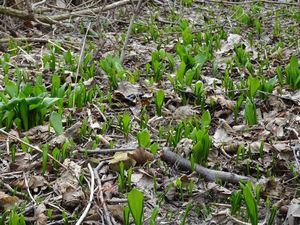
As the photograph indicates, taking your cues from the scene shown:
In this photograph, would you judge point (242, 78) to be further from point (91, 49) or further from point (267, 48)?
point (91, 49)

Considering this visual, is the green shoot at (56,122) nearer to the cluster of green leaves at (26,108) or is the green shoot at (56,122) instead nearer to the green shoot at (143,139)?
the cluster of green leaves at (26,108)

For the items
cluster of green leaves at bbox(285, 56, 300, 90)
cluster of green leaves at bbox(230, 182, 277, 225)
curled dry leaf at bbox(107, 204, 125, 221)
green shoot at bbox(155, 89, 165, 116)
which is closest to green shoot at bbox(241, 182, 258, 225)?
cluster of green leaves at bbox(230, 182, 277, 225)

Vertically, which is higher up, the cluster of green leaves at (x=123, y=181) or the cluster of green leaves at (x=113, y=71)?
the cluster of green leaves at (x=123, y=181)

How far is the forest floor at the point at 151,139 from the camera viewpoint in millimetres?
1960

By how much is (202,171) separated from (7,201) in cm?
75

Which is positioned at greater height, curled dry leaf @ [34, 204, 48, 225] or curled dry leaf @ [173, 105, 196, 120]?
curled dry leaf @ [34, 204, 48, 225]

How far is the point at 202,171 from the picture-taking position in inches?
85.7

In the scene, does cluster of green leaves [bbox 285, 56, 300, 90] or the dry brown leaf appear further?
cluster of green leaves [bbox 285, 56, 300, 90]

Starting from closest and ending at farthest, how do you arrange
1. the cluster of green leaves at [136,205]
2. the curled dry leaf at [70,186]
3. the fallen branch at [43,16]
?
the cluster of green leaves at [136,205] → the curled dry leaf at [70,186] → the fallen branch at [43,16]

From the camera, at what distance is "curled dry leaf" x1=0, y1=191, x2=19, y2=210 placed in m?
1.96

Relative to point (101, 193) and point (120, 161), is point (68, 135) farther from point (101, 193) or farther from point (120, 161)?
point (101, 193)

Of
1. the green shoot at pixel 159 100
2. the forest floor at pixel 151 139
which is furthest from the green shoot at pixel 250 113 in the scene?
the green shoot at pixel 159 100

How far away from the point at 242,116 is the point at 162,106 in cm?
45

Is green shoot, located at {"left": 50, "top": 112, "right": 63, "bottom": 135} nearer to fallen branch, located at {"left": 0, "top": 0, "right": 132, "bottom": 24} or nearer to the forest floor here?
the forest floor
